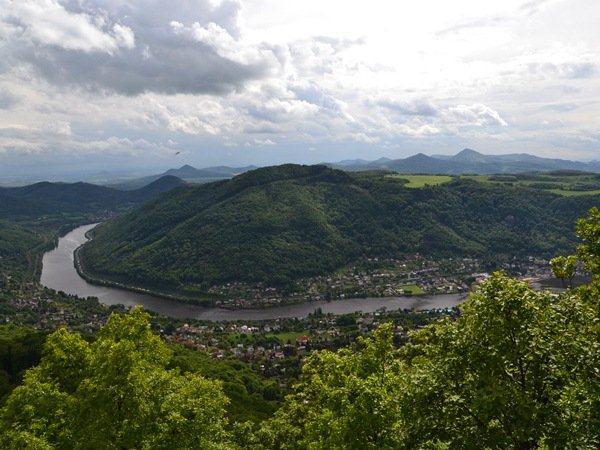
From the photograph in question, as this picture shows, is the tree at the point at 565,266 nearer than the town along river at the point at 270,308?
Yes

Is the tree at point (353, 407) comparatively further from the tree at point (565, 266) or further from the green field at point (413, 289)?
the green field at point (413, 289)

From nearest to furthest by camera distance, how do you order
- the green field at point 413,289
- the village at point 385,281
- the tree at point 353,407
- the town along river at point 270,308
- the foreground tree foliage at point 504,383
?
the foreground tree foliage at point 504,383
the tree at point 353,407
the town along river at point 270,308
the green field at point 413,289
the village at point 385,281

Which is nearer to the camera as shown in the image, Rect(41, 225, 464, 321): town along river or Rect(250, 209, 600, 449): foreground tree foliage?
Rect(250, 209, 600, 449): foreground tree foliage

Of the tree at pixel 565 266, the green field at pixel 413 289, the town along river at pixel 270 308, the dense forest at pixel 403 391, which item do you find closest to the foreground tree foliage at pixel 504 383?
the dense forest at pixel 403 391

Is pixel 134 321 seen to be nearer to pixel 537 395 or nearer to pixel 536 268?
pixel 537 395

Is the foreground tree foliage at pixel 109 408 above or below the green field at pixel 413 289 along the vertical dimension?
above

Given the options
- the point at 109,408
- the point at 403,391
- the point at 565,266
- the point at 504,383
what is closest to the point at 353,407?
the point at 403,391

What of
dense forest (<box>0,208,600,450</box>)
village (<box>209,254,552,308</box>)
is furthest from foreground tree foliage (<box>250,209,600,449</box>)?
village (<box>209,254,552,308</box>)

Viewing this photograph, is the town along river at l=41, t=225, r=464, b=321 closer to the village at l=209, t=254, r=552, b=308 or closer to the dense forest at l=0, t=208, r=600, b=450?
the village at l=209, t=254, r=552, b=308
